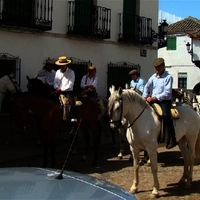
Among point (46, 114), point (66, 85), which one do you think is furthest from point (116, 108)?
point (66, 85)

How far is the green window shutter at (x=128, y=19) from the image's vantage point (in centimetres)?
1672

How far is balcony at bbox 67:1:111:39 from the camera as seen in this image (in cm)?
1443

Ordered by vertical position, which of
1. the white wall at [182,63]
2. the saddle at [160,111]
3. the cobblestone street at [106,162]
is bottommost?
the cobblestone street at [106,162]

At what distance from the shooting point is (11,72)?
12.7 meters

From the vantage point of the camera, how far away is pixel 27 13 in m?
12.8

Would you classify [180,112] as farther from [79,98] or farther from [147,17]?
[147,17]

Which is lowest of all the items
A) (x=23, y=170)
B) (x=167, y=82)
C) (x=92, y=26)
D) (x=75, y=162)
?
(x=75, y=162)

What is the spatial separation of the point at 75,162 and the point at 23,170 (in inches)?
246

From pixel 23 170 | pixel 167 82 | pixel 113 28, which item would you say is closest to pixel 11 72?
pixel 113 28

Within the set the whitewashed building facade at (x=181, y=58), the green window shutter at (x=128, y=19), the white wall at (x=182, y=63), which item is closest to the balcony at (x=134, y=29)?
the green window shutter at (x=128, y=19)

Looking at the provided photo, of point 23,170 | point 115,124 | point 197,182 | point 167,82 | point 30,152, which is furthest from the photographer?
point 30,152

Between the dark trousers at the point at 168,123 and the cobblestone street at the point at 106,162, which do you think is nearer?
the dark trousers at the point at 168,123

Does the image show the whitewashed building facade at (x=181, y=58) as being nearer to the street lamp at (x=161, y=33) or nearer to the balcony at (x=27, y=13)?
the street lamp at (x=161, y=33)

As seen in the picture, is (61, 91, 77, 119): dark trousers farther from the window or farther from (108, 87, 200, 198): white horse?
the window
